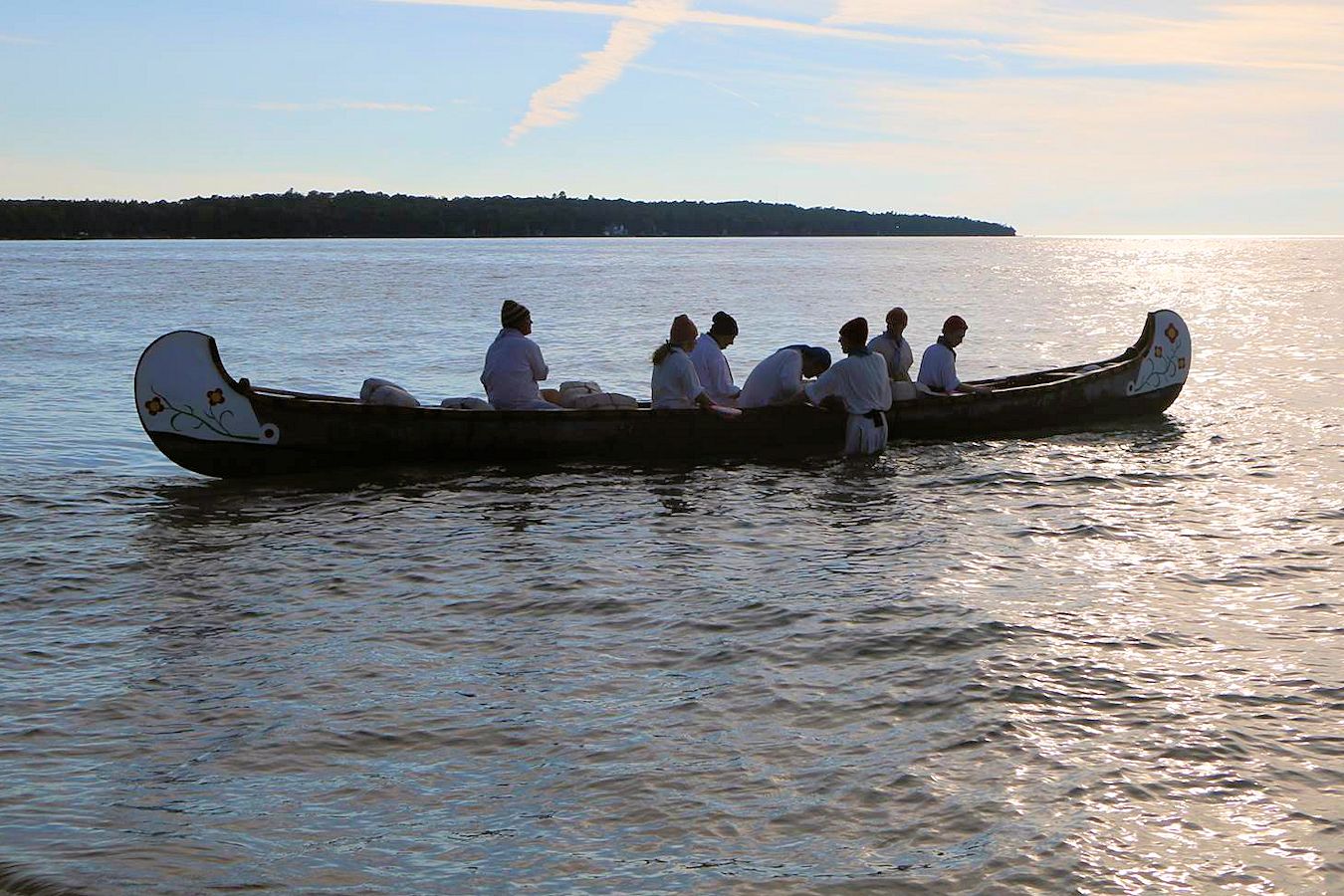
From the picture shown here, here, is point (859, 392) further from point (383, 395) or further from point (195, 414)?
point (195, 414)

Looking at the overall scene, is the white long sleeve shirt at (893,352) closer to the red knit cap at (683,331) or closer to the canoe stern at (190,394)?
the red knit cap at (683,331)

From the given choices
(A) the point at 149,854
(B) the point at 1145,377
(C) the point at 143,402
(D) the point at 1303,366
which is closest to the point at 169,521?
(C) the point at 143,402

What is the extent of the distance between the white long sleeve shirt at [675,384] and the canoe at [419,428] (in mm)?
184

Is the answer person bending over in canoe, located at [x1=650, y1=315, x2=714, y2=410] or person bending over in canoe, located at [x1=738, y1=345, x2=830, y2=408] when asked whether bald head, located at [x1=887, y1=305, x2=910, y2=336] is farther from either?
person bending over in canoe, located at [x1=650, y1=315, x2=714, y2=410]

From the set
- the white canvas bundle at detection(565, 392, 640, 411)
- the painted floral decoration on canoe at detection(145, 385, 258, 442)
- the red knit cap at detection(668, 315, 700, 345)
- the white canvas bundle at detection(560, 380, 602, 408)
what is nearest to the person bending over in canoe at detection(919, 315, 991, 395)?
the red knit cap at detection(668, 315, 700, 345)

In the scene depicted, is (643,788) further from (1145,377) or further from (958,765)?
(1145,377)

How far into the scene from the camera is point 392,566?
11445 millimetres

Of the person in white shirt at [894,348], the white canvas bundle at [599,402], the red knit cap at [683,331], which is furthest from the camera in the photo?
the person in white shirt at [894,348]

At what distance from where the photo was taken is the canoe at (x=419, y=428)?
14578mm

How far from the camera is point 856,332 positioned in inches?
613

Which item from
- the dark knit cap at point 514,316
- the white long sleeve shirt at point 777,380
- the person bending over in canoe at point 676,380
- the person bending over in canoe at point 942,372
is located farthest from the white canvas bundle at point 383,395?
the person bending over in canoe at point 942,372

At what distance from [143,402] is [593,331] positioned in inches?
1361

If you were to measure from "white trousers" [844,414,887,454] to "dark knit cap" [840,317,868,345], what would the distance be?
98cm

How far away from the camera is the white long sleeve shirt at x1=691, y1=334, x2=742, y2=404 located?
53.2ft
